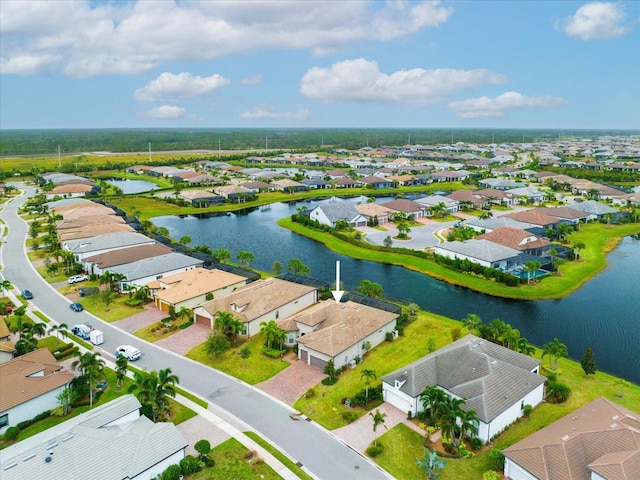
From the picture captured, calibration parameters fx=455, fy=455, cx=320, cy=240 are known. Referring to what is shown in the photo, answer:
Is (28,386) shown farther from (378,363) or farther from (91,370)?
(378,363)

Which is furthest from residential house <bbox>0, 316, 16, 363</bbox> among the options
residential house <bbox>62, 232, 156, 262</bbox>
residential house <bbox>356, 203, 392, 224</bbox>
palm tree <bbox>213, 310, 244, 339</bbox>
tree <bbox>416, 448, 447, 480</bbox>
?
residential house <bbox>356, 203, 392, 224</bbox>

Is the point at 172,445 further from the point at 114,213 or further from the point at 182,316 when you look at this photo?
the point at 114,213

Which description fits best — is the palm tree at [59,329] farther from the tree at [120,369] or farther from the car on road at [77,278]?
the car on road at [77,278]

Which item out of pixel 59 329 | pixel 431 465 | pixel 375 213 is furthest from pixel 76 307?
pixel 375 213

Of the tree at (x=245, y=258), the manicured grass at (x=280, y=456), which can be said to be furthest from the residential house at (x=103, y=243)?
the manicured grass at (x=280, y=456)

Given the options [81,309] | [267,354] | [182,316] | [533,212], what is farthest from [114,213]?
[533,212]
